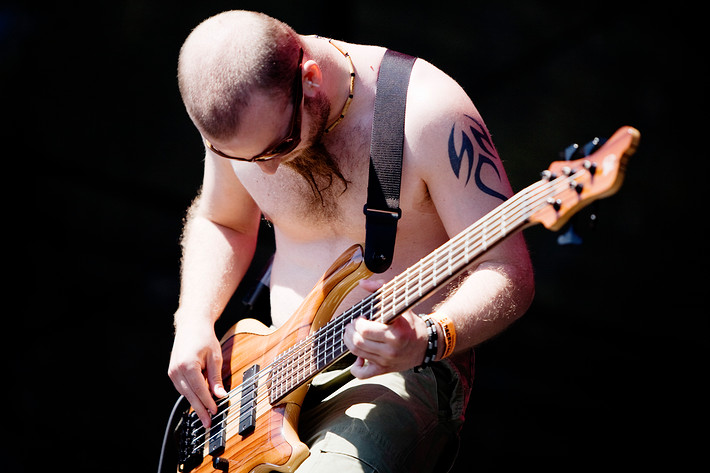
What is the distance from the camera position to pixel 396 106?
1.83 meters

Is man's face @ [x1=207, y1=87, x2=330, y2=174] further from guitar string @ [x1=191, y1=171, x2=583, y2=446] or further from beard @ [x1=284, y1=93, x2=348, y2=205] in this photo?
guitar string @ [x1=191, y1=171, x2=583, y2=446]

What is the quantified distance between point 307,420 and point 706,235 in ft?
6.19

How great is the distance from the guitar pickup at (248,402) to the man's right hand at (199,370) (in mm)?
88

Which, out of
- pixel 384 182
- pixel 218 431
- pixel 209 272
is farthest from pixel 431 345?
pixel 209 272

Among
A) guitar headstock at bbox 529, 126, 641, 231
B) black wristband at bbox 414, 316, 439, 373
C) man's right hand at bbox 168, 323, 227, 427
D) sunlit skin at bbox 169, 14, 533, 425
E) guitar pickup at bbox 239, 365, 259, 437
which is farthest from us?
man's right hand at bbox 168, 323, 227, 427

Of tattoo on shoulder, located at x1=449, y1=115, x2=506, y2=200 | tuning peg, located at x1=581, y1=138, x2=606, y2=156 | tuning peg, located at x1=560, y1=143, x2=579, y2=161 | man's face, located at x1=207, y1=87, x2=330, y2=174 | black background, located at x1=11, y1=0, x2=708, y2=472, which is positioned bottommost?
black background, located at x1=11, y1=0, x2=708, y2=472

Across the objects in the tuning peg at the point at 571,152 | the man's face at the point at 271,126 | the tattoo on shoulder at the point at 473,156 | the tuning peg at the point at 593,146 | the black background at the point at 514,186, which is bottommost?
the black background at the point at 514,186

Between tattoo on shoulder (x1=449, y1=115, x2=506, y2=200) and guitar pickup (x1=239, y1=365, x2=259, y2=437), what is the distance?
77 cm

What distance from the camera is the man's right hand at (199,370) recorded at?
1946 mm

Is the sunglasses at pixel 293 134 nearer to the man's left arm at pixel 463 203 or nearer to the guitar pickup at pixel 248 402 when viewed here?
the man's left arm at pixel 463 203

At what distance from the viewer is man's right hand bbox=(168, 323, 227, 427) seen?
1.95m

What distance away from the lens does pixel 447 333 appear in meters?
1.57

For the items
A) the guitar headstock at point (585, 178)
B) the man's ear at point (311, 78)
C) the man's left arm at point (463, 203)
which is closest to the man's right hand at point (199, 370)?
the man's left arm at point (463, 203)

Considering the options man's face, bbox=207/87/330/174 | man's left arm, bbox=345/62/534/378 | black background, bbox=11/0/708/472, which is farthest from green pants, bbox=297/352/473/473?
black background, bbox=11/0/708/472
